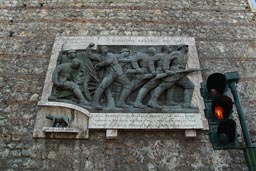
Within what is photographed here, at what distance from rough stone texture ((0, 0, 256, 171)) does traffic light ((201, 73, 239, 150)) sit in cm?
184

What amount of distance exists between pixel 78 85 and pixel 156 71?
149 cm

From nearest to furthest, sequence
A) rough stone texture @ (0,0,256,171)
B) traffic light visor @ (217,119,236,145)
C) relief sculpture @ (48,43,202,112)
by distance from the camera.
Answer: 1. traffic light visor @ (217,119,236,145)
2. rough stone texture @ (0,0,256,171)
3. relief sculpture @ (48,43,202,112)

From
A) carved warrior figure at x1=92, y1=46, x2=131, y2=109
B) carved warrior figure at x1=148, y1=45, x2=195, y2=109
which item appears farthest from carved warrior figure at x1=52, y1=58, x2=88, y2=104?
carved warrior figure at x1=148, y1=45, x2=195, y2=109

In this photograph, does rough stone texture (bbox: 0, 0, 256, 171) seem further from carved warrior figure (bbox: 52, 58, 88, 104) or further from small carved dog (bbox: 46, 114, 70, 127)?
carved warrior figure (bbox: 52, 58, 88, 104)

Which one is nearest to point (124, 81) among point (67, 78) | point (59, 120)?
point (67, 78)

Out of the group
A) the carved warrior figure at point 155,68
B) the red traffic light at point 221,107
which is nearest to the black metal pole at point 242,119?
the red traffic light at point 221,107

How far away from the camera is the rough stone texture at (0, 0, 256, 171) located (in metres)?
4.35

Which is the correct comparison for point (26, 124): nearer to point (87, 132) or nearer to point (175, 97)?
point (87, 132)

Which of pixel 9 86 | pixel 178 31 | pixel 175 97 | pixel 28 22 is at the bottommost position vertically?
pixel 175 97

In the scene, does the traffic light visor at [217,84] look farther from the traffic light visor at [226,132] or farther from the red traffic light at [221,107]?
the traffic light visor at [226,132]

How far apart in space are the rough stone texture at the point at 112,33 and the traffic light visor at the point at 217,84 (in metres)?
1.92

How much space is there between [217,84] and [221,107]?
29cm

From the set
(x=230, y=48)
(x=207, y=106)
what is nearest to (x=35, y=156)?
(x=207, y=106)

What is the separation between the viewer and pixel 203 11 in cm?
662
